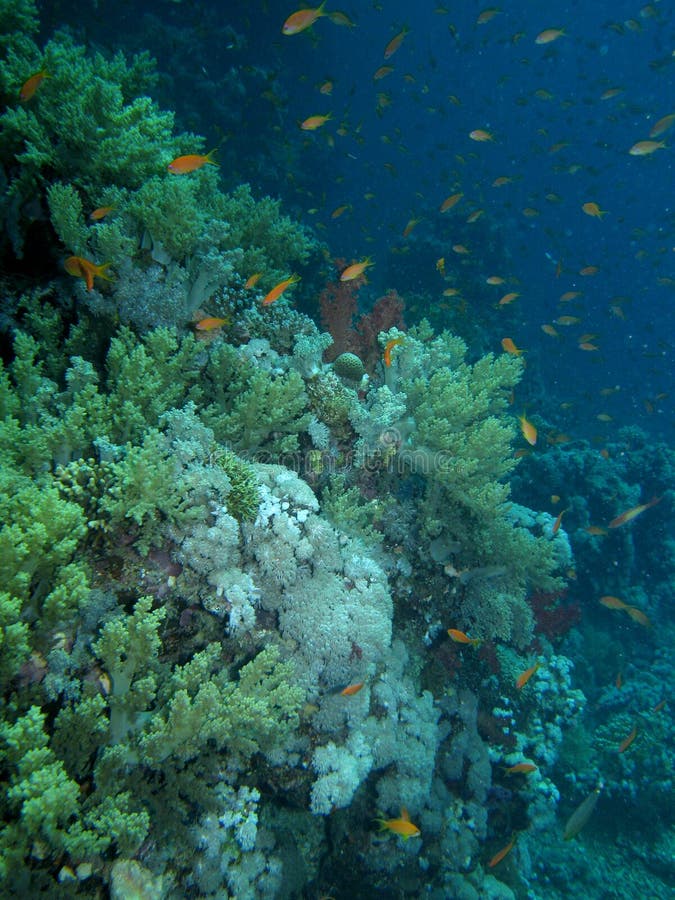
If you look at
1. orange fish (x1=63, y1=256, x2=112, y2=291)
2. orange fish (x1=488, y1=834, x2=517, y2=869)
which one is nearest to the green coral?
orange fish (x1=63, y1=256, x2=112, y2=291)

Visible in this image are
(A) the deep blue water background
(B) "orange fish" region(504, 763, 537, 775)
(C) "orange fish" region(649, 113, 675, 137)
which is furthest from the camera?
(A) the deep blue water background

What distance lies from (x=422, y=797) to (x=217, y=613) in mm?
2995

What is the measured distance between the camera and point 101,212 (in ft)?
13.5

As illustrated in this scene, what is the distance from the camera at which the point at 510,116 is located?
98.0 metres

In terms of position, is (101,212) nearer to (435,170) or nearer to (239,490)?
(239,490)

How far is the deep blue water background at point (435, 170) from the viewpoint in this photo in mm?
18625

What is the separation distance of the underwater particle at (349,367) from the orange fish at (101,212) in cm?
268

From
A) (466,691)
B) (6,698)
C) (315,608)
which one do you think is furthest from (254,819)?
(466,691)

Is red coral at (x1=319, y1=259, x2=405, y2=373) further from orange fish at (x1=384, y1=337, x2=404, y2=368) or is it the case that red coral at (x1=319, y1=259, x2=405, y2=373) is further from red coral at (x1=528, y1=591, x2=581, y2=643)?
red coral at (x1=528, y1=591, x2=581, y2=643)

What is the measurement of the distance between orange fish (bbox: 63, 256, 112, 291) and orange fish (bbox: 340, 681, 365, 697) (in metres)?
3.82

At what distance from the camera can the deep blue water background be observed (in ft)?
61.1

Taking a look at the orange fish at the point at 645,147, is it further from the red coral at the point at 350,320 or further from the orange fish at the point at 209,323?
the orange fish at the point at 209,323

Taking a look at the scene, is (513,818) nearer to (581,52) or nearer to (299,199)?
(299,199)

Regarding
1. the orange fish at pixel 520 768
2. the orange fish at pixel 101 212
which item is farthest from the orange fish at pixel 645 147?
the orange fish at pixel 520 768
